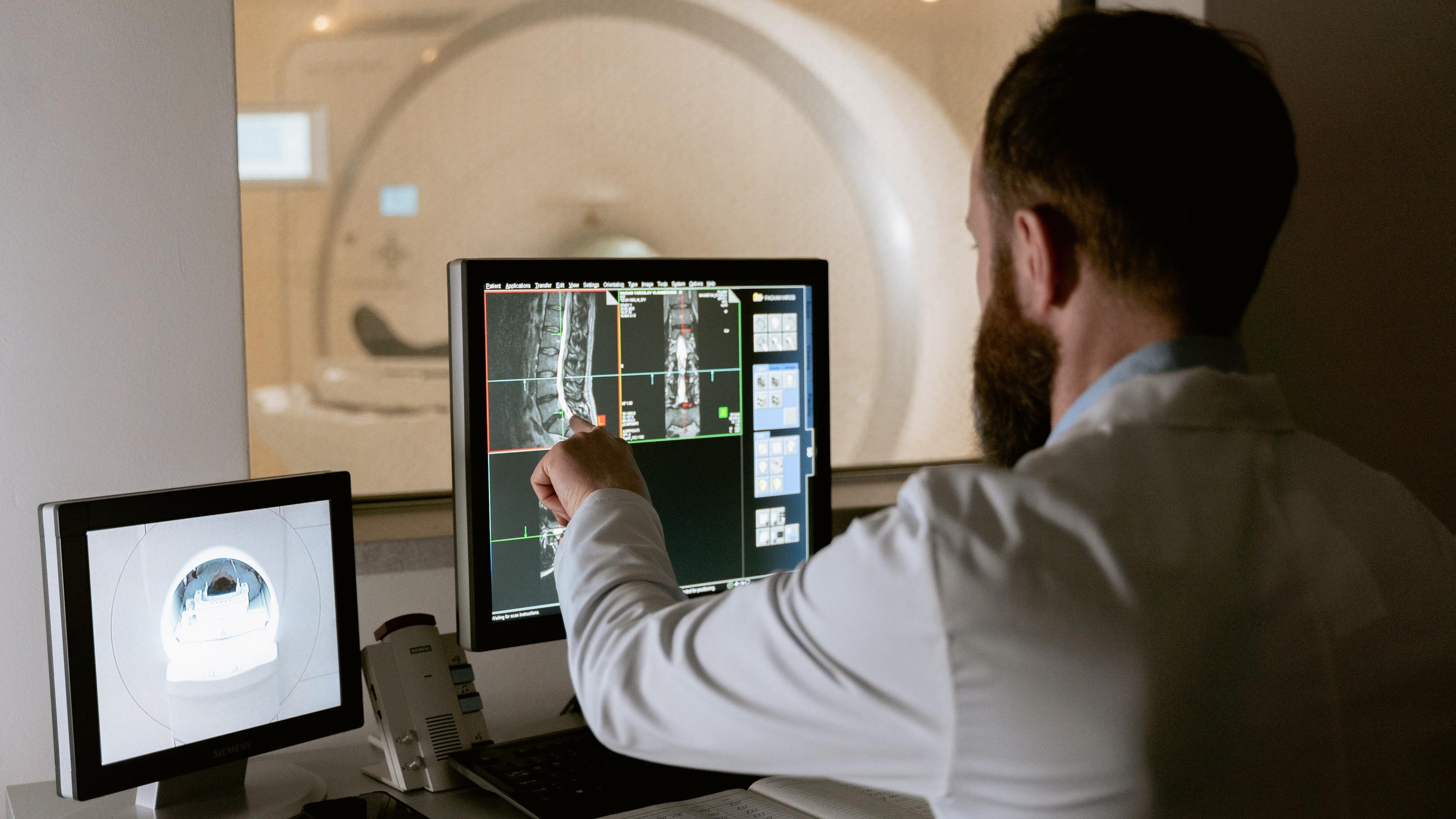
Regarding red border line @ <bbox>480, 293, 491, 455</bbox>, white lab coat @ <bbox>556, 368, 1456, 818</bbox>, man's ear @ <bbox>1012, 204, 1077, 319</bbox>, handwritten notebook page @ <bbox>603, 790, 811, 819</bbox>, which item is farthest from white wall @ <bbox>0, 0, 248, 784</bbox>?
man's ear @ <bbox>1012, 204, 1077, 319</bbox>

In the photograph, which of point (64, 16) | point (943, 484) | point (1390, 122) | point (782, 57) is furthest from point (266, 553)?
point (1390, 122)

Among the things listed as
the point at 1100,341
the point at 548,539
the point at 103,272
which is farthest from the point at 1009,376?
the point at 103,272

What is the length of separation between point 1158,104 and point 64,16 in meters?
1.17

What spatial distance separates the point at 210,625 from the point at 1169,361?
93 centimetres

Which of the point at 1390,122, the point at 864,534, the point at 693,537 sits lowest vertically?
the point at 693,537

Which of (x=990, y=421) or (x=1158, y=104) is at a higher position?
(x=1158, y=104)

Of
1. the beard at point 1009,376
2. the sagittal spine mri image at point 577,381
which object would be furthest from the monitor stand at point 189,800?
the beard at point 1009,376

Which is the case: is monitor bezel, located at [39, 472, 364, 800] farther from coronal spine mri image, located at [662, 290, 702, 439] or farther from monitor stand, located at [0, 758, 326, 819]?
coronal spine mri image, located at [662, 290, 702, 439]

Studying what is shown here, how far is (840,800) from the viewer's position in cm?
124

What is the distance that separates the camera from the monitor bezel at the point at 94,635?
1.06 metres

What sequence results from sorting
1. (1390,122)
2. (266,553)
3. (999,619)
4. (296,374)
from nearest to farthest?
(999,619), (266,553), (296,374), (1390,122)

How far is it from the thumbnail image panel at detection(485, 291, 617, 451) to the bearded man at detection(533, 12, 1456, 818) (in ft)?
1.22

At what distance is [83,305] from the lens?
131 cm

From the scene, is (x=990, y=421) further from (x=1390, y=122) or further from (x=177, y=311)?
(x=1390, y=122)
